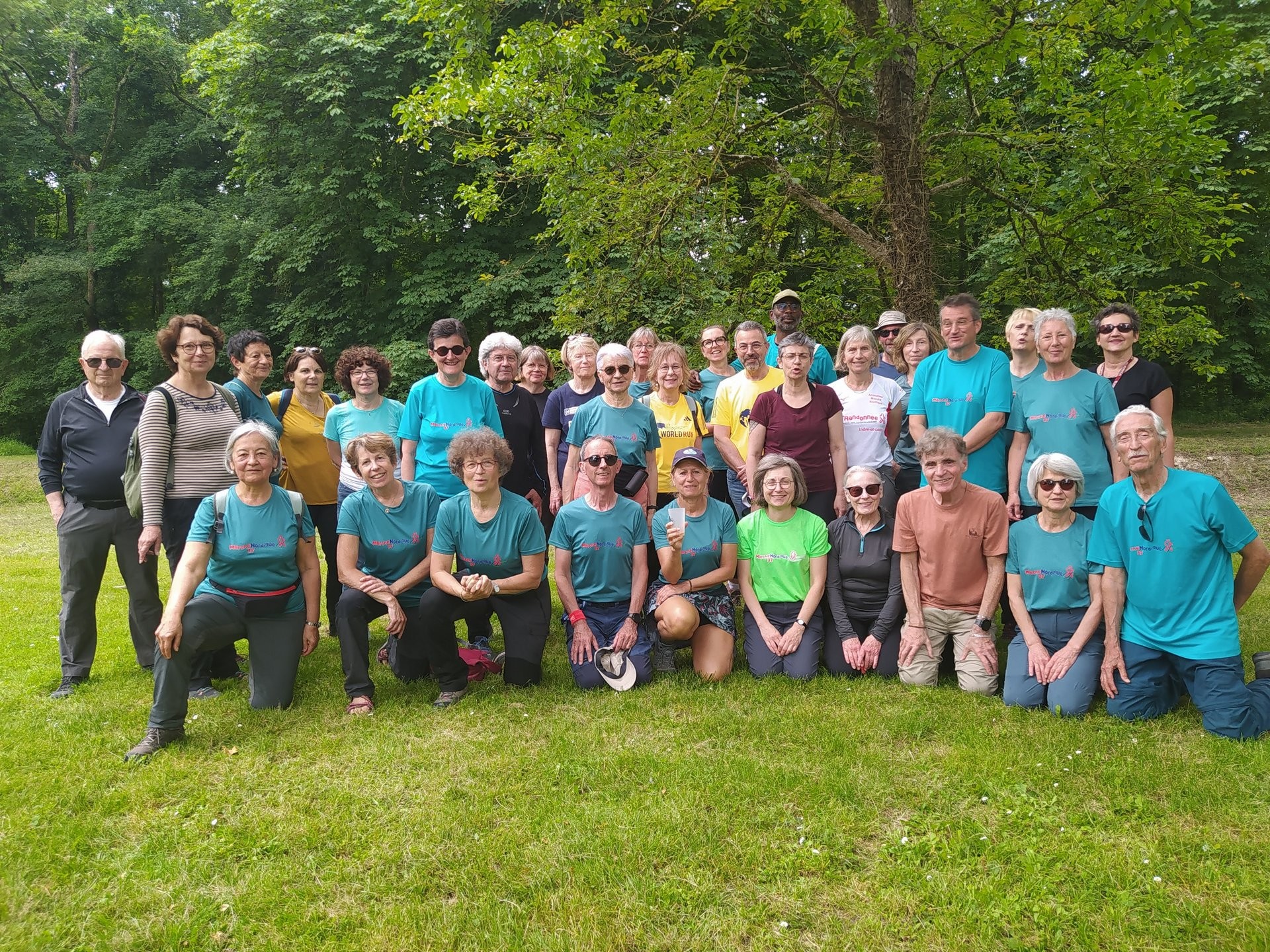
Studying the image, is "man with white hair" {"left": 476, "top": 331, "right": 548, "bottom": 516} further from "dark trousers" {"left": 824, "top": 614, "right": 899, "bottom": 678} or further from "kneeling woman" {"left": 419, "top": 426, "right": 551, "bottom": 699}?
"dark trousers" {"left": 824, "top": 614, "right": 899, "bottom": 678}

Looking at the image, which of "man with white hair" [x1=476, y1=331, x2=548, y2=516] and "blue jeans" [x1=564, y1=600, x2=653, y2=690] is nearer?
"blue jeans" [x1=564, y1=600, x2=653, y2=690]

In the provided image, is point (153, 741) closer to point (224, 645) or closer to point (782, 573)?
point (224, 645)

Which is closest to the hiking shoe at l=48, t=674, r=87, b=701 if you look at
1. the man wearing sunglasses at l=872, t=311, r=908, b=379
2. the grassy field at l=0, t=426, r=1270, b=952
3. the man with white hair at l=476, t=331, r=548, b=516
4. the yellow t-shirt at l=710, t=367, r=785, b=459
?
the grassy field at l=0, t=426, r=1270, b=952

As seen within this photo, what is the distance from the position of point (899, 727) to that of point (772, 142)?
23.4 feet

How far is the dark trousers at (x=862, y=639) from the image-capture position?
5152 mm

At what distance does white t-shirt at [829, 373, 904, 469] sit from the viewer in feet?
18.8

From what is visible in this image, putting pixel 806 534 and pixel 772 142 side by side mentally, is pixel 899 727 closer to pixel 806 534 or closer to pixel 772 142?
pixel 806 534

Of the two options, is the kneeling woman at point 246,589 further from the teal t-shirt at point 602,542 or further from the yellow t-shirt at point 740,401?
the yellow t-shirt at point 740,401

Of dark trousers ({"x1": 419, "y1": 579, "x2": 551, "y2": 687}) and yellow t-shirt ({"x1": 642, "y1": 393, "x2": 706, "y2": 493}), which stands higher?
yellow t-shirt ({"x1": 642, "y1": 393, "x2": 706, "y2": 493})

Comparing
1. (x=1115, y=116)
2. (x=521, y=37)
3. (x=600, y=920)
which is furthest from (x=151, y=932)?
(x=1115, y=116)

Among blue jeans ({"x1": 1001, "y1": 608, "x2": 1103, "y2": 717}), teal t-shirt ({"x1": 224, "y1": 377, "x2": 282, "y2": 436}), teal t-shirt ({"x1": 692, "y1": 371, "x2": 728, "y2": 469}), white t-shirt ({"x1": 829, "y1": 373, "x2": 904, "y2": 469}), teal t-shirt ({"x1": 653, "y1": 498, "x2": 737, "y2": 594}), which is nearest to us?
blue jeans ({"x1": 1001, "y1": 608, "x2": 1103, "y2": 717})

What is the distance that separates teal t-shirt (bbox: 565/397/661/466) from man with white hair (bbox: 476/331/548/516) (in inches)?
29.8

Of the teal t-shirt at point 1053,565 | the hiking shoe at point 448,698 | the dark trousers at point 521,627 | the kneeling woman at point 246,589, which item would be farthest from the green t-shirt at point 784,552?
the kneeling woman at point 246,589

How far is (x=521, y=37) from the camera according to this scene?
8.05m
